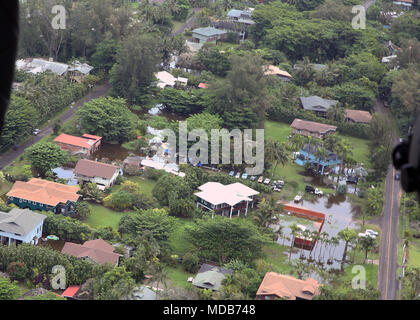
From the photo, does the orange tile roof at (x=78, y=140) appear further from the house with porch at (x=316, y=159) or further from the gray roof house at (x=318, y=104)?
the gray roof house at (x=318, y=104)

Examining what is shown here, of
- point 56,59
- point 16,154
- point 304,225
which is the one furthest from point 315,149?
point 56,59

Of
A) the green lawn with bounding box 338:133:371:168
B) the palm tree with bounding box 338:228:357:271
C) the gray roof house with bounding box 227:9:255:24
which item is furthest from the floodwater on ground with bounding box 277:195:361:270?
the gray roof house with bounding box 227:9:255:24

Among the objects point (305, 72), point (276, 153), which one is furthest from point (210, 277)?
point (305, 72)

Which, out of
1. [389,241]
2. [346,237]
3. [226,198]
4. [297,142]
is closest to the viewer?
[346,237]

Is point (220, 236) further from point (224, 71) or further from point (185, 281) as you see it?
point (224, 71)

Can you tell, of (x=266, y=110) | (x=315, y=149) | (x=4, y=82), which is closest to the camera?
(x=4, y=82)

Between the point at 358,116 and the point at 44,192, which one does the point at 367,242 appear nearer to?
the point at 44,192
